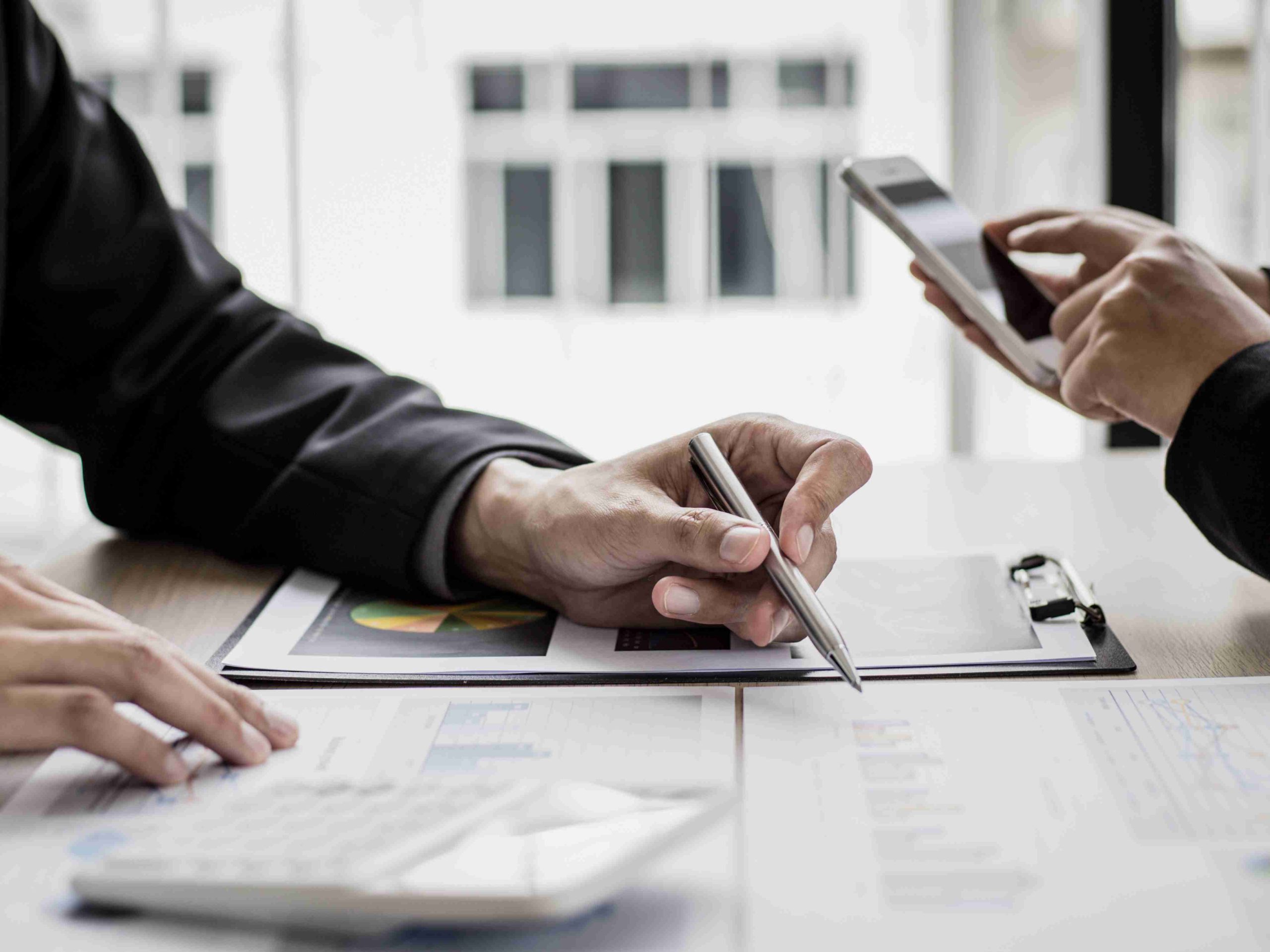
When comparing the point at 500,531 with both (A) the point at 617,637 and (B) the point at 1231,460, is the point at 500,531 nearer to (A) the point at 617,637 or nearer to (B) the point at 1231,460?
(A) the point at 617,637

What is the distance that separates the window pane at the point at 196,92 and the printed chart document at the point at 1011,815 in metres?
3.80

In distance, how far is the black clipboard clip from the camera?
1.96 feet

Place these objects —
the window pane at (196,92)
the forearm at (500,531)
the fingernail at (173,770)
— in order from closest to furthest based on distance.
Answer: the fingernail at (173,770) → the forearm at (500,531) → the window pane at (196,92)

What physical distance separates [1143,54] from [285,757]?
6.15 feet

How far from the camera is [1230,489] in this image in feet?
1.93

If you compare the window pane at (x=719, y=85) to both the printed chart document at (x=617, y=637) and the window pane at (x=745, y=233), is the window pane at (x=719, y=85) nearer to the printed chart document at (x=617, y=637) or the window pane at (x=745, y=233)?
the window pane at (x=745, y=233)

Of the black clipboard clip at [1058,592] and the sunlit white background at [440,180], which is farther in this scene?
the sunlit white background at [440,180]

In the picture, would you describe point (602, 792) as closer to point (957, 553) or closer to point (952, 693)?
point (952, 693)

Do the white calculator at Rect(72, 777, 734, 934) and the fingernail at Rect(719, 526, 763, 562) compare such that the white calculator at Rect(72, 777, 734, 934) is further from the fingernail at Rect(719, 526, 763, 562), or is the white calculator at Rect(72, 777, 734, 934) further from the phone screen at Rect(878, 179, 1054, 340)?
the phone screen at Rect(878, 179, 1054, 340)

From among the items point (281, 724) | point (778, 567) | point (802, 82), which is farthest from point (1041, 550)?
point (802, 82)

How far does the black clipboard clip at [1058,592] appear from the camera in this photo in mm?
598

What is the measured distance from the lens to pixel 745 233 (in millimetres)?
4234

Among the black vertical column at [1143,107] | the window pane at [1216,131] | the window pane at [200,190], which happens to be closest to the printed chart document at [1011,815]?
the black vertical column at [1143,107]

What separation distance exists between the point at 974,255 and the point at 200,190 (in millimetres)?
3593
